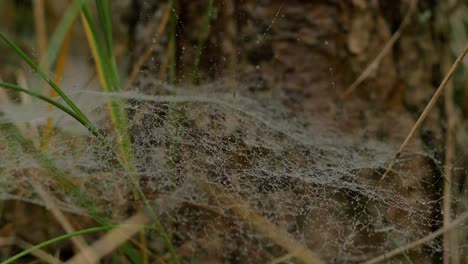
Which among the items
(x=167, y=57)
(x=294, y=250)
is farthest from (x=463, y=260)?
(x=167, y=57)

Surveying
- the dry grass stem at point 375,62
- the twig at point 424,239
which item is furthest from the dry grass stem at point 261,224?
the dry grass stem at point 375,62

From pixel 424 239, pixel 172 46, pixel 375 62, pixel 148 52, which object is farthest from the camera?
pixel 375 62

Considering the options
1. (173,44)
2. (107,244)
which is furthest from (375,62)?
(107,244)

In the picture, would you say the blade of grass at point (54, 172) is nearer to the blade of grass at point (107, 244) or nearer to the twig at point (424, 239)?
the blade of grass at point (107, 244)

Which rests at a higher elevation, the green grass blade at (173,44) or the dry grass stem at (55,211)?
the green grass blade at (173,44)

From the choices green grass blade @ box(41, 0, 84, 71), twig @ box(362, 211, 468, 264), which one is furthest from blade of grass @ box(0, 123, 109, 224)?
twig @ box(362, 211, 468, 264)

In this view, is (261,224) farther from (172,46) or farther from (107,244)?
(172,46)

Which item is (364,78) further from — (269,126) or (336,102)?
(269,126)

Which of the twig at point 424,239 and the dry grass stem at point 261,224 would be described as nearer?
the twig at point 424,239
